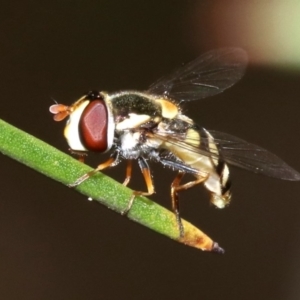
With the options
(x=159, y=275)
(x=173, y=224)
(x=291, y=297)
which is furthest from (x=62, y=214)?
(x=173, y=224)

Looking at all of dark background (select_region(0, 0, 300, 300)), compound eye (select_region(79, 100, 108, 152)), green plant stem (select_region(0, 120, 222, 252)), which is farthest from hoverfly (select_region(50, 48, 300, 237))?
dark background (select_region(0, 0, 300, 300))

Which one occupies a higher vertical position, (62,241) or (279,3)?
(279,3)

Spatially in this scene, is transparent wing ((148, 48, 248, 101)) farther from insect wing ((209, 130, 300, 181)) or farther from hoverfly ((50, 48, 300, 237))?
insect wing ((209, 130, 300, 181))

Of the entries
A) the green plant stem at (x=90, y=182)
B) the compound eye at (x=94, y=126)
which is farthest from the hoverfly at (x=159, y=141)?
the green plant stem at (x=90, y=182)

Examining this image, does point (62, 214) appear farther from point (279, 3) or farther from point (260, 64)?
point (279, 3)

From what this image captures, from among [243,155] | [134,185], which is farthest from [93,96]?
[134,185]

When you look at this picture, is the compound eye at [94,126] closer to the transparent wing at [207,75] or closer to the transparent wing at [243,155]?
the transparent wing at [243,155]

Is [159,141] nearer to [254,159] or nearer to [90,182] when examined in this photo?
[254,159]
